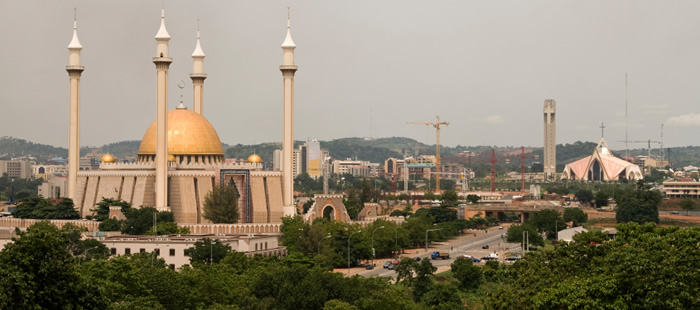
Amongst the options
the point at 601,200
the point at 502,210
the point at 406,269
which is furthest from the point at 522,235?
Answer: the point at 601,200

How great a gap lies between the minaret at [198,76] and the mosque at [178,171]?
298 cm

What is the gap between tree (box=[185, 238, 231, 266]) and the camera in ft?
251

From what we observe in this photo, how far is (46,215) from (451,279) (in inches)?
1481

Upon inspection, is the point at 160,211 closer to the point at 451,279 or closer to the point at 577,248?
the point at 451,279

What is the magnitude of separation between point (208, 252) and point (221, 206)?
20.6 meters

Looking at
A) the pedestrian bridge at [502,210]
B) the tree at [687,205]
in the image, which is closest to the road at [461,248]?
the pedestrian bridge at [502,210]

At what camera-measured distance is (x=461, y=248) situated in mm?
103125

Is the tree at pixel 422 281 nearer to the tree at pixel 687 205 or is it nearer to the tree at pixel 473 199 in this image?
the tree at pixel 687 205

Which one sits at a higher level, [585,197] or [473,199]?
[585,197]

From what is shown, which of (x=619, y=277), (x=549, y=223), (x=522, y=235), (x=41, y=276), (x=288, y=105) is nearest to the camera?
(x=41, y=276)

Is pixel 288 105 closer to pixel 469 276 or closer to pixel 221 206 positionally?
pixel 221 206

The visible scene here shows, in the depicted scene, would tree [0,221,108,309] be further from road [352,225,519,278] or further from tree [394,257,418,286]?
road [352,225,519,278]

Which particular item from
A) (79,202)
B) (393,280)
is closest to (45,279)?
(393,280)

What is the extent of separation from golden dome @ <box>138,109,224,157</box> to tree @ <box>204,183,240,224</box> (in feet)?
18.5
